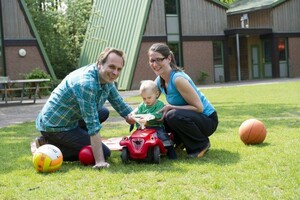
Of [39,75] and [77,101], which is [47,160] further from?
[39,75]

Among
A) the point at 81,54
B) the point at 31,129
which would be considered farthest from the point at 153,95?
the point at 81,54

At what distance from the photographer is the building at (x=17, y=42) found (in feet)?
81.5

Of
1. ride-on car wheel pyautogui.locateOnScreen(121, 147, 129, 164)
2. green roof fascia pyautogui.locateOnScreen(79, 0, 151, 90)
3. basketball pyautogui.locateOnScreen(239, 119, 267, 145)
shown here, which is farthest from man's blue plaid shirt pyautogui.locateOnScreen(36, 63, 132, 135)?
green roof fascia pyautogui.locateOnScreen(79, 0, 151, 90)

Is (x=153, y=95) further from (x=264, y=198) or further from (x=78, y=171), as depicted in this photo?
(x=264, y=198)

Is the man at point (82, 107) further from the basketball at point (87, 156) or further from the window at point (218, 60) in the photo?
the window at point (218, 60)

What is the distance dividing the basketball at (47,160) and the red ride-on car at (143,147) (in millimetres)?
832

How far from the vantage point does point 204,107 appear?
6.43 meters

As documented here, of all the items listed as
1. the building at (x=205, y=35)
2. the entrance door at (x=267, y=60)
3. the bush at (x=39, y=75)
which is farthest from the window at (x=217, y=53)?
the bush at (x=39, y=75)

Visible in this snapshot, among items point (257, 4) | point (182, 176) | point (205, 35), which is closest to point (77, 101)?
point (182, 176)

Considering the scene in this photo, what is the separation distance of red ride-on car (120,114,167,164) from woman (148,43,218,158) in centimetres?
35

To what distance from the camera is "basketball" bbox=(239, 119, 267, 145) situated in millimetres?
6648

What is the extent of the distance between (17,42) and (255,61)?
19.8 metres

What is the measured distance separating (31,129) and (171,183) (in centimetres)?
657

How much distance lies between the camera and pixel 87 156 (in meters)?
5.79
